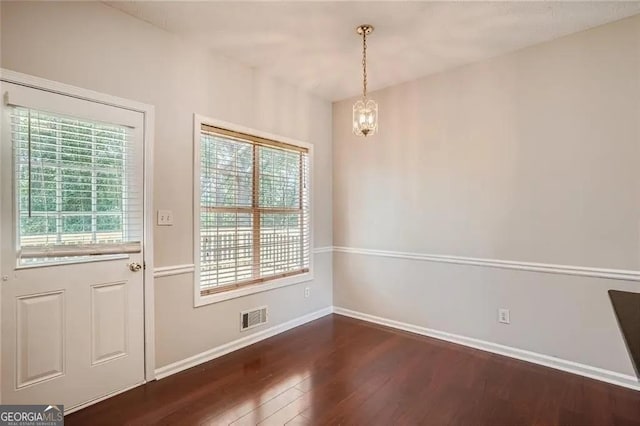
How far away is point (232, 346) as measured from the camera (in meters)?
3.05

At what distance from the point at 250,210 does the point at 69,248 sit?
1532 millimetres

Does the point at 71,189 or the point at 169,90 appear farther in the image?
the point at 169,90

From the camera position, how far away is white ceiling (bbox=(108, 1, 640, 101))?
2.28 m

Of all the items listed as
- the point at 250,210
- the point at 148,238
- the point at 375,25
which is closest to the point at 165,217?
the point at 148,238

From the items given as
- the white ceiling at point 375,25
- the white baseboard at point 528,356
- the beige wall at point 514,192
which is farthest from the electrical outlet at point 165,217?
the white baseboard at point 528,356

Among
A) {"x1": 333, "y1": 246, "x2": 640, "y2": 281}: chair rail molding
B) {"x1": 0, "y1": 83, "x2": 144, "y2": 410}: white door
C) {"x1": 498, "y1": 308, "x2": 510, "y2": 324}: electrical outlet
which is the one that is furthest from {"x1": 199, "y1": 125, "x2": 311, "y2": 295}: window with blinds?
{"x1": 498, "y1": 308, "x2": 510, "y2": 324}: electrical outlet

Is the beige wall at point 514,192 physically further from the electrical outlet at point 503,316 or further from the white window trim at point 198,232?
the white window trim at point 198,232

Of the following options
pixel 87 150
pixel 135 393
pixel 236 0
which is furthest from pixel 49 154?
pixel 135 393

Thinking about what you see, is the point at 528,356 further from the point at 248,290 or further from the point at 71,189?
the point at 71,189

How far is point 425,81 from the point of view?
3.44 meters

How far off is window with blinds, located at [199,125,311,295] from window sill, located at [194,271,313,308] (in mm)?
56

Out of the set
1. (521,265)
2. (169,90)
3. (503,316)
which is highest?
(169,90)

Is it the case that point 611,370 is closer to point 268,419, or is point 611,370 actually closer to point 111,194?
point 268,419

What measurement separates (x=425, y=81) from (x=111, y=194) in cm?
314
